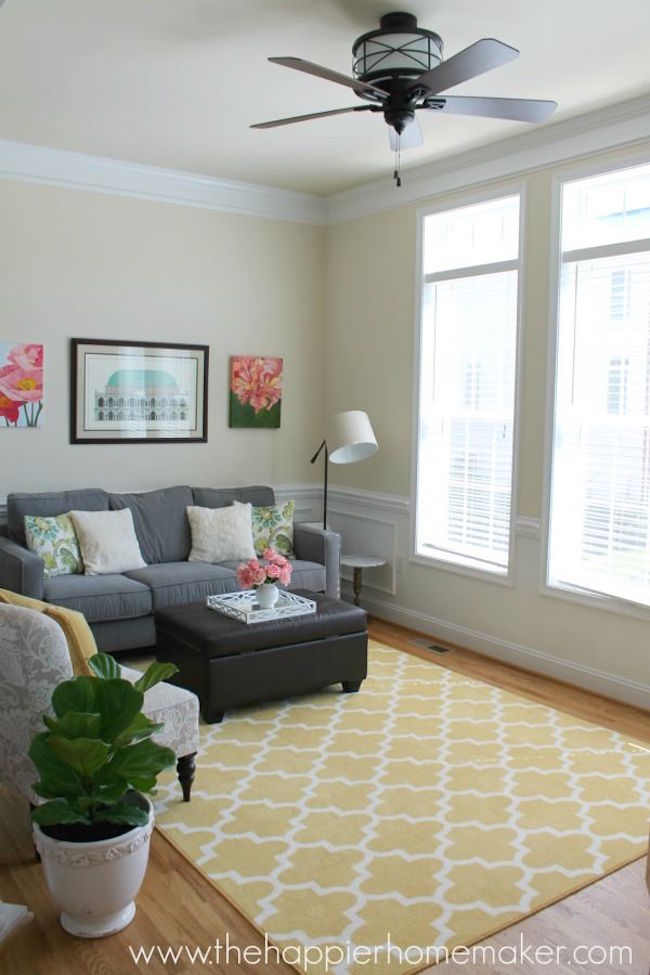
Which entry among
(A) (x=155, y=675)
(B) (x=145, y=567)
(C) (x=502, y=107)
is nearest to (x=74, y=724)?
(A) (x=155, y=675)

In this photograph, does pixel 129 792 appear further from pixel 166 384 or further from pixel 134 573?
pixel 166 384

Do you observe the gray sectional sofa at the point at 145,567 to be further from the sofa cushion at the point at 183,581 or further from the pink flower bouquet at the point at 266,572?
the pink flower bouquet at the point at 266,572

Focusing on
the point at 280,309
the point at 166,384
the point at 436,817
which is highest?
the point at 280,309

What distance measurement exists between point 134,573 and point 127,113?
251 cm

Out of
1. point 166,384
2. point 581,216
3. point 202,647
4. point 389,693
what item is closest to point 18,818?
point 202,647

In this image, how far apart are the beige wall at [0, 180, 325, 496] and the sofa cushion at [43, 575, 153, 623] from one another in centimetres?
93

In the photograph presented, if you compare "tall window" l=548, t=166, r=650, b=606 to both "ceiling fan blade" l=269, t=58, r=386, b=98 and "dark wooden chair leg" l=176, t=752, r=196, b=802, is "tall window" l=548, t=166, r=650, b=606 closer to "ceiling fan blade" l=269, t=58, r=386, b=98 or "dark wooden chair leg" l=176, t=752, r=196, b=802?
"ceiling fan blade" l=269, t=58, r=386, b=98

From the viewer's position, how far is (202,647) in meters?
4.00

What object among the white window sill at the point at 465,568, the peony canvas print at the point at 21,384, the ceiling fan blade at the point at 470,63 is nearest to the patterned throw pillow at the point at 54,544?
the peony canvas print at the point at 21,384

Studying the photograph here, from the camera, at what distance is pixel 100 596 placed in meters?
4.73

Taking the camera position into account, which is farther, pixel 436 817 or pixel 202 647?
pixel 202 647

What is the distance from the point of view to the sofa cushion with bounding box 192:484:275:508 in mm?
5754

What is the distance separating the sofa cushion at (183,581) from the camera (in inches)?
193

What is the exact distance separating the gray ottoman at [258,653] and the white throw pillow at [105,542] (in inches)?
29.9
